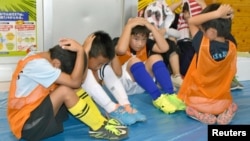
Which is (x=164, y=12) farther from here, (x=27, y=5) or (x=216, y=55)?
(x=27, y=5)

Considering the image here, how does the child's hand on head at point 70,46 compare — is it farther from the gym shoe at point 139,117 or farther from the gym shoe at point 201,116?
the gym shoe at point 201,116

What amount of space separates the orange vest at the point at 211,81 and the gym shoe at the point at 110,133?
0.46 m

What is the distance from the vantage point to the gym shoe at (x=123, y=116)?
163 centimetres

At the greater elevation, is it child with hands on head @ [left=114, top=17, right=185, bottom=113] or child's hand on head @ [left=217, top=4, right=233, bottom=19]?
child's hand on head @ [left=217, top=4, right=233, bottom=19]

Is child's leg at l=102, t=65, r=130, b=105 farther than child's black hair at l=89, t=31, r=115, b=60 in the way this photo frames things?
Yes

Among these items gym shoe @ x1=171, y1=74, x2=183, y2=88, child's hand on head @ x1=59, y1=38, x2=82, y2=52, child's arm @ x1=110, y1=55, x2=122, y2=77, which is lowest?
gym shoe @ x1=171, y1=74, x2=183, y2=88

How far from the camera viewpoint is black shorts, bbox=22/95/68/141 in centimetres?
141

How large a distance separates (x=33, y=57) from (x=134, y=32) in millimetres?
730

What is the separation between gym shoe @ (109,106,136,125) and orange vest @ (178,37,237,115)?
34cm

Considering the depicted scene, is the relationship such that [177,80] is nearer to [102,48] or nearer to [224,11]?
[224,11]

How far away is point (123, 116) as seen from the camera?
164 centimetres

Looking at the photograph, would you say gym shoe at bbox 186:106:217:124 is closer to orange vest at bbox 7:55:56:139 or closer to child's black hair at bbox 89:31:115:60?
child's black hair at bbox 89:31:115:60

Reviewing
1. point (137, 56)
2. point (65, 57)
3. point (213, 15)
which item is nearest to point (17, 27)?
point (137, 56)

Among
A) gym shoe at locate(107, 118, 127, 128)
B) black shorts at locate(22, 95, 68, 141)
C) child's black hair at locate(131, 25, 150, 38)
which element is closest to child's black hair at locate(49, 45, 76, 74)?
black shorts at locate(22, 95, 68, 141)
